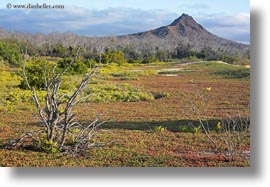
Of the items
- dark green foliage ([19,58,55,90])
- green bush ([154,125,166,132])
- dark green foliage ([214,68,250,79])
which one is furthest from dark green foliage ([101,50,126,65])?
dark green foliage ([214,68,250,79])

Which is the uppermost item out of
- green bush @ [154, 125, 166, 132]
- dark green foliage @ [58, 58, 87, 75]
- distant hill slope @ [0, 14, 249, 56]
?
distant hill slope @ [0, 14, 249, 56]

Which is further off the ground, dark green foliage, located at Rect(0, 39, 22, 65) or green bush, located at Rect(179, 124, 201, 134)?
dark green foliage, located at Rect(0, 39, 22, 65)

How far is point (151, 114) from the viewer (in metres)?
5.81

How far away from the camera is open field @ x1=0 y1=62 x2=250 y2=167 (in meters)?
5.21

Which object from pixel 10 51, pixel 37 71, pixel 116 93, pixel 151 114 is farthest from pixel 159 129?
pixel 10 51

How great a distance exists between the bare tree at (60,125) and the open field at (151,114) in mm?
93

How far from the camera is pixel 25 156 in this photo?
17.4 ft

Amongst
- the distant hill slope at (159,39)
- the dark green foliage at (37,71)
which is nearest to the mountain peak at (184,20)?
the distant hill slope at (159,39)

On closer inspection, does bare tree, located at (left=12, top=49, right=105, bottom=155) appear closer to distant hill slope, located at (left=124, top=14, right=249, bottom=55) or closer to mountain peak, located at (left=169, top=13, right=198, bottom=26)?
distant hill slope, located at (left=124, top=14, right=249, bottom=55)

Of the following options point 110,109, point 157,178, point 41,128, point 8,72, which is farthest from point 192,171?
point 8,72

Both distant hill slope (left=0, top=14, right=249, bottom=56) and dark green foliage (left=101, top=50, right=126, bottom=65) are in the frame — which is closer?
distant hill slope (left=0, top=14, right=249, bottom=56)

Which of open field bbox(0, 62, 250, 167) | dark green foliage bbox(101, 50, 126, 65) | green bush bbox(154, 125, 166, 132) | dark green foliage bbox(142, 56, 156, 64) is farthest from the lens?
dark green foliage bbox(142, 56, 156, 64)

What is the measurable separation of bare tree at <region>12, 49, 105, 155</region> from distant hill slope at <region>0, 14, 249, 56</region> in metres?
0.23
